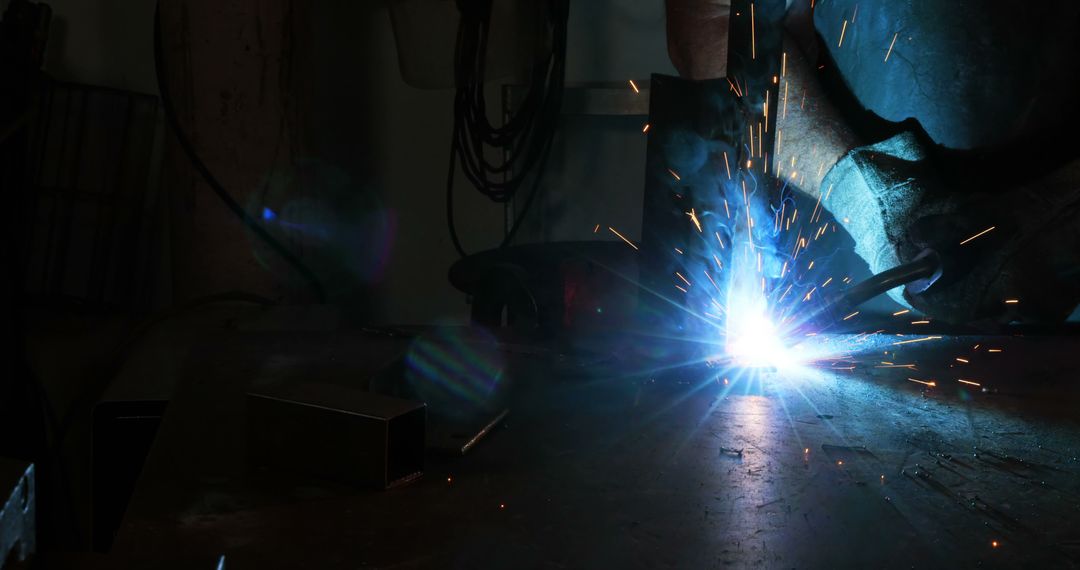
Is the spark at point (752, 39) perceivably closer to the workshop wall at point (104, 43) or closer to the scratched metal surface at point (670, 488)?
the scratched metal surface at point (670, 488)

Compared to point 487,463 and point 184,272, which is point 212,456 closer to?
point 487,463

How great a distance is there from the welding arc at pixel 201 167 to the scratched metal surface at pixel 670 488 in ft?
2.71

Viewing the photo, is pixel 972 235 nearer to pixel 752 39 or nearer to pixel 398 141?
pixel 752 39

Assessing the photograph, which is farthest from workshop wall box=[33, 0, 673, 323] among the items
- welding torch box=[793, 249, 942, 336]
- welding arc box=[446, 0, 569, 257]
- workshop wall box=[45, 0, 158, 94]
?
welding torch box=[793, 249, 942, 336]

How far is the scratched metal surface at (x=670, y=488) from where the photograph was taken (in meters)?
0.84

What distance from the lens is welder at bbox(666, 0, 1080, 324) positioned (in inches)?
62.3

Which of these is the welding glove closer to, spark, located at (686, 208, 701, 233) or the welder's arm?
the welder's arm

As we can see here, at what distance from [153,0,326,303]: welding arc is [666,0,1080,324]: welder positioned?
104 centimetres

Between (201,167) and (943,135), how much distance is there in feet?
5.51

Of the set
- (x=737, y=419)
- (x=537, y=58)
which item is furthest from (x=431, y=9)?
(x=737, y=419)

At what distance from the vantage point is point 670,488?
989 millimetres

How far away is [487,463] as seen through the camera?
1.06 metres

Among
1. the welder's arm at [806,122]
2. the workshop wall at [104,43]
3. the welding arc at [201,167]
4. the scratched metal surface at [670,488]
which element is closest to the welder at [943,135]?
the welder's arm at [806,122]

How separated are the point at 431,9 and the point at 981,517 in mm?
1861
